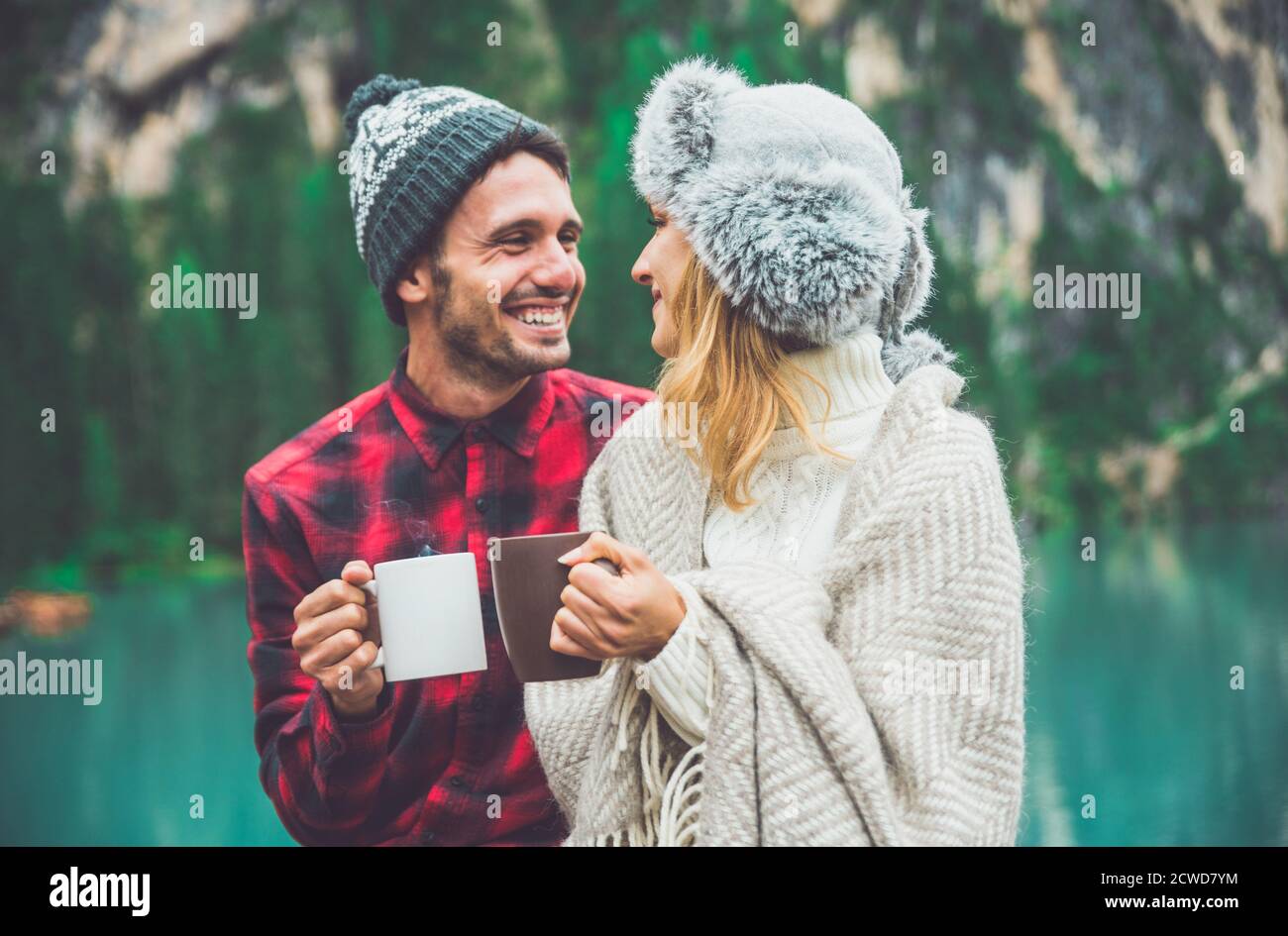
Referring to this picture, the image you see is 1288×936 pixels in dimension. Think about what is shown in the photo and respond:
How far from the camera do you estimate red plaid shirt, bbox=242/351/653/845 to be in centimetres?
213

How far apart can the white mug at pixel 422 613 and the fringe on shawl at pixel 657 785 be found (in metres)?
0.25

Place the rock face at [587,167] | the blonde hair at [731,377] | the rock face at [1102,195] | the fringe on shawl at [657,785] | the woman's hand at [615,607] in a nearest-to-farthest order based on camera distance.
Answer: the woman's hand at [615,607] < the fringe on shawl at [657,785] < the blonde hair at [731,377] < the rock face at [587,167] < the rock face at [1102,195]

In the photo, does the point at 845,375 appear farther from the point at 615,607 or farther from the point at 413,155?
the point at 413,155

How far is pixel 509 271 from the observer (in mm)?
2092

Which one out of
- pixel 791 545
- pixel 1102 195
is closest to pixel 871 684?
pixel 791 545

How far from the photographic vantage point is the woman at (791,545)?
5.19 feet

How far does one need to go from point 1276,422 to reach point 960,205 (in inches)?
68.5

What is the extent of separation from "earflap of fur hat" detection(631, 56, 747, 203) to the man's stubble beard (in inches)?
Result: 15.6

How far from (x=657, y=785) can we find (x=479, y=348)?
0.82 m

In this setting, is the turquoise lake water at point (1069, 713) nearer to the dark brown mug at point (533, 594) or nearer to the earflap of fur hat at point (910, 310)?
the earflap of fur hat at point (910, 310)

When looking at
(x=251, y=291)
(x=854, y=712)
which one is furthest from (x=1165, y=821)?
(x=251, y=291)

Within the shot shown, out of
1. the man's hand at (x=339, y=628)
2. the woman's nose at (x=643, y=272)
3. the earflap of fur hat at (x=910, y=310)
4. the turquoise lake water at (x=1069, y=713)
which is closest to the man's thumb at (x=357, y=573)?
the man's hand at (x=339, y=628)

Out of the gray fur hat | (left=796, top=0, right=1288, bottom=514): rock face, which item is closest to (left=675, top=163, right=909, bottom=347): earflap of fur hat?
the gray fur hat
